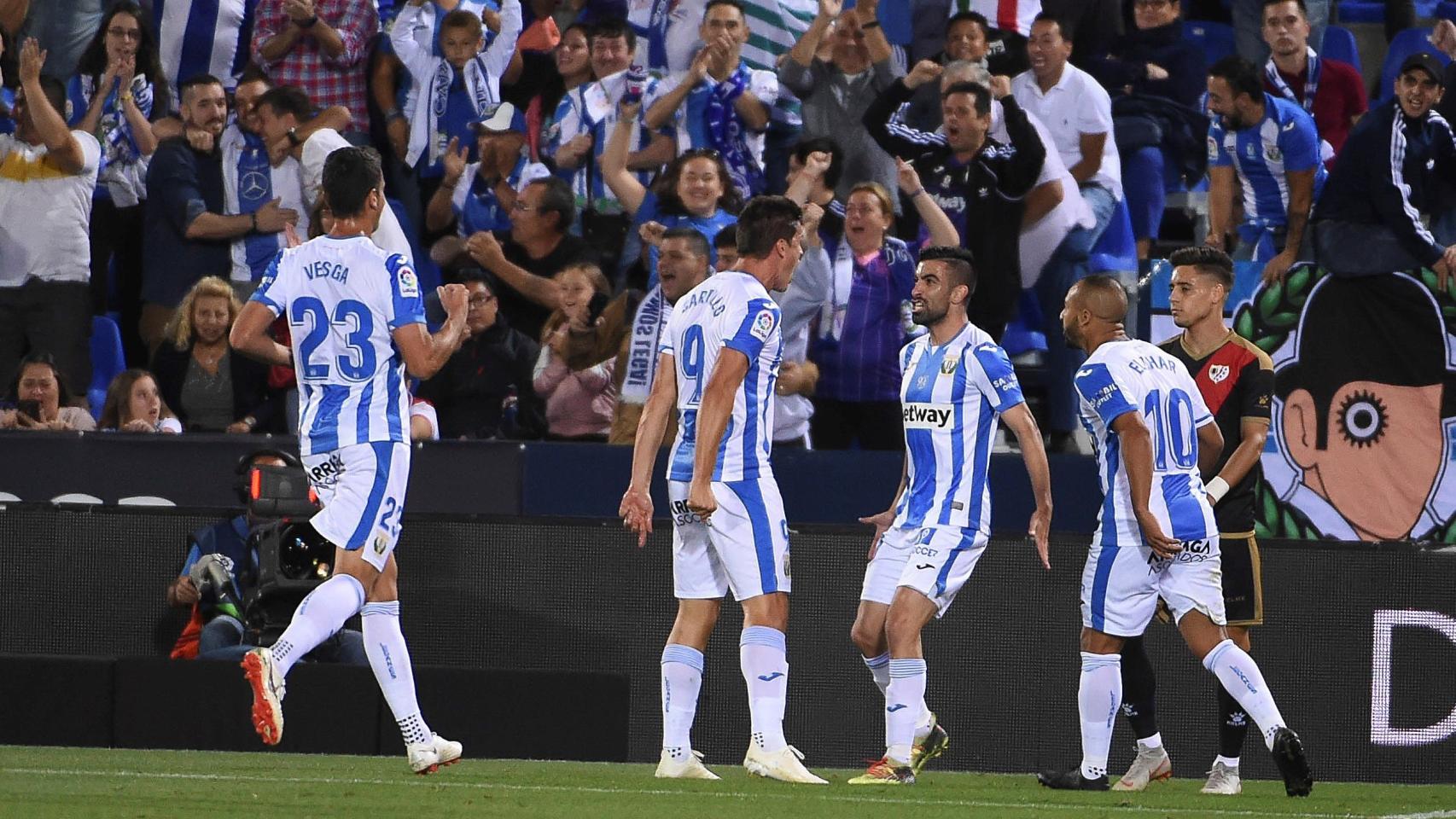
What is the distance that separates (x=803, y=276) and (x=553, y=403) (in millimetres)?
1448

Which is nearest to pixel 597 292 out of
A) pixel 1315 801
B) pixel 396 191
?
pixel 396 191

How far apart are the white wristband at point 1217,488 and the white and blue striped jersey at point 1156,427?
231 mm

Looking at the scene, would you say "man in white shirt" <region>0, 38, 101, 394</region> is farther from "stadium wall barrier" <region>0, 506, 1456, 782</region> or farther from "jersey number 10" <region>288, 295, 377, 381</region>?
"jersey number 10" <region>288, 295, 377, 381</region>

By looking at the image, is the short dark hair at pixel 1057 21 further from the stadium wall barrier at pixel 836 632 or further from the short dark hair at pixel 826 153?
the stadium wall barrier at pixel 836 632

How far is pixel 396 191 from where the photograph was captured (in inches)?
466

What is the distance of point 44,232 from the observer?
11102 mm

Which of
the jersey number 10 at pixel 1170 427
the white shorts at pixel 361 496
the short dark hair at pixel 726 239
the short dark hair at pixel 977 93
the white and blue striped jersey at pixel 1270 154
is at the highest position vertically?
the short dark hair at pixel 977 93

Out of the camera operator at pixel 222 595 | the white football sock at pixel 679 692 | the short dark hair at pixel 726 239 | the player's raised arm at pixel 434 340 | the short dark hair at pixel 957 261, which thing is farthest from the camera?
the short dark hair at pixel 726 239

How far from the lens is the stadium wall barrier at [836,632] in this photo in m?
8.30

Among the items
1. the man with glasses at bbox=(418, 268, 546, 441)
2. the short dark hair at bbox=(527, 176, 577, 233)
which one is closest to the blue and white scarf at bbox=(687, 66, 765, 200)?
the short dark hair at bbox=(527, 176, 577, 233)

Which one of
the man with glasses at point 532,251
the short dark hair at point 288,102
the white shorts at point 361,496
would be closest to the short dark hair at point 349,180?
the white shorts at point 361,496

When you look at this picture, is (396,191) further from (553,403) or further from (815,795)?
(815,795)

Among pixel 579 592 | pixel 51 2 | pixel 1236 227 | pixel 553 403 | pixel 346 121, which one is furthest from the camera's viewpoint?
pixel 51 2

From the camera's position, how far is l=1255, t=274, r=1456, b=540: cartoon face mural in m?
9.52
